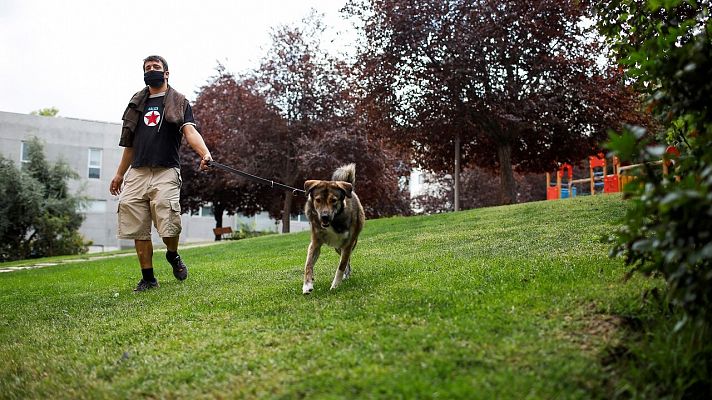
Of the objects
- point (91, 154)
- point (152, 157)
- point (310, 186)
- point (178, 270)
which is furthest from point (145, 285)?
point (91, 154)

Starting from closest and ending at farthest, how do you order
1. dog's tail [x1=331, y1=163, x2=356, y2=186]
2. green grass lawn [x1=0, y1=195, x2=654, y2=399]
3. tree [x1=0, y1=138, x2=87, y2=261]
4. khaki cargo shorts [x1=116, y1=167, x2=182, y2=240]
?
green grass lawn [x1=0, y1=195, x2=654, y2=399], dog's tail [x1=331, y1=163, x2=356, y2=186], khaki cargo shorts [x1=116, y1=167, x2=182, y2=240], tree [x1=0, y1=138, x2=87, y2=261]

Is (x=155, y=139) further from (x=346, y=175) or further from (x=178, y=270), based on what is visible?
(x=346, y=175)

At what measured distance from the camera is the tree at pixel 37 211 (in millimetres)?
23156

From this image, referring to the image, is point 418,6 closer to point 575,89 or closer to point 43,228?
point 575,89

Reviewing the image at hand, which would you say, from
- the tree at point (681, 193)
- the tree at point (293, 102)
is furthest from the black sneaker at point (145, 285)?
the tree at point (293, 102)

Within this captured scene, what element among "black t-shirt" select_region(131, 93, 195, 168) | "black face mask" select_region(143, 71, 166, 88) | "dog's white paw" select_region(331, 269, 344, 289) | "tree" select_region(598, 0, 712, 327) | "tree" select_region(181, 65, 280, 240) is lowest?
"dog's white paw" select_region(331, 269, 344, 289)

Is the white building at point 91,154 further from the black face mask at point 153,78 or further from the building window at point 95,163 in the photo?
the black face mask at point 153,78

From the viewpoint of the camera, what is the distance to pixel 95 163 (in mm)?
38906

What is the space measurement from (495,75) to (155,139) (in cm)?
1118

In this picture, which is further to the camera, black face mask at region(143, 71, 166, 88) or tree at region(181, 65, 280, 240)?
tree at region(181, 65, 280, 240)

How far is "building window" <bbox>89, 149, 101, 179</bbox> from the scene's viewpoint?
38.7 m

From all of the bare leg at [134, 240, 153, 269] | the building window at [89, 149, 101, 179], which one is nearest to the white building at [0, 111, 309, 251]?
the building window at [89, 149, 101, 179]

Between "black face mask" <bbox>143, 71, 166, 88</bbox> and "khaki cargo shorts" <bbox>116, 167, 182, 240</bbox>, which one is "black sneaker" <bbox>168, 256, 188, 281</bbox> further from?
"black face mask" <bbox>143, 71, 166, 88</bbox>

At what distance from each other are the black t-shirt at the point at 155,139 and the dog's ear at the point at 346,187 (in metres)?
2.12
